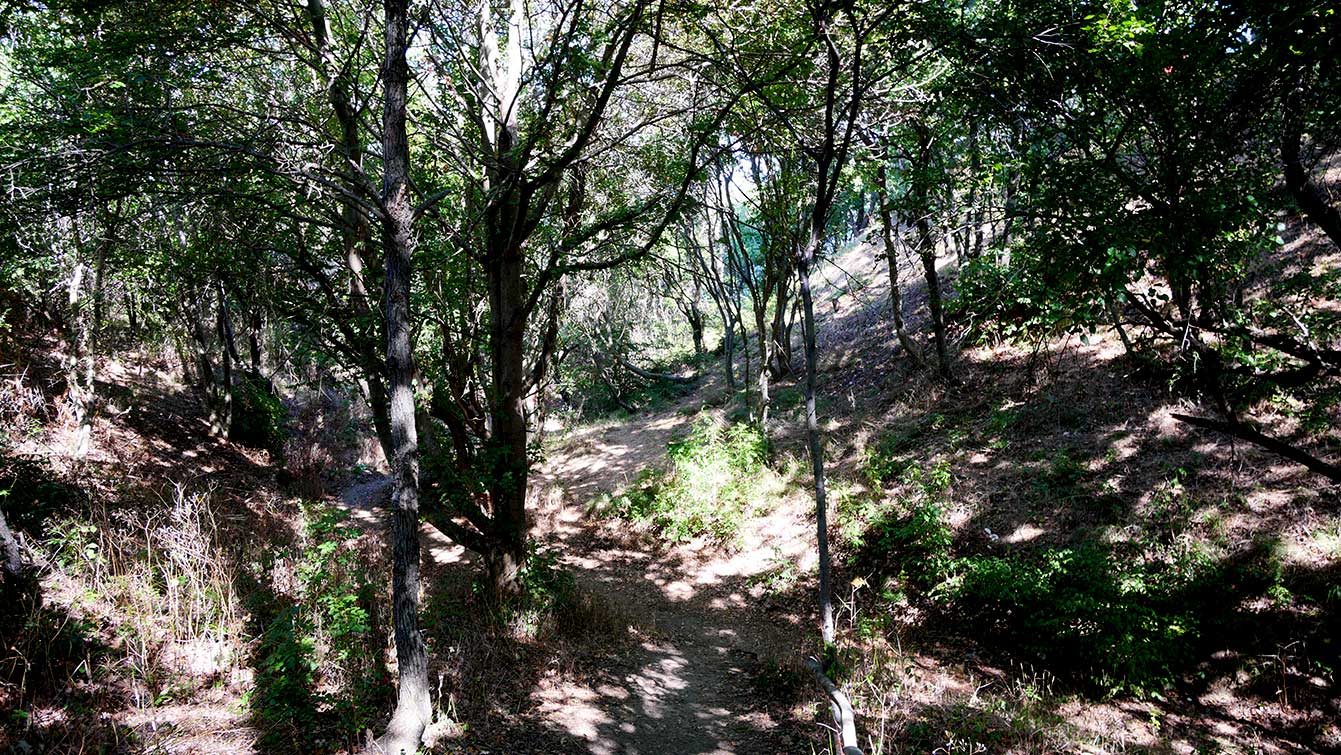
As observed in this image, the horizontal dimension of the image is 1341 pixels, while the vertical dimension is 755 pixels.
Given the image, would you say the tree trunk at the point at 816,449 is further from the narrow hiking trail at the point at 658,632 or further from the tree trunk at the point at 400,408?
the tree trunk at the point at 400,408

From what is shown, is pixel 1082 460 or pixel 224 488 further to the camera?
pixel 224 488

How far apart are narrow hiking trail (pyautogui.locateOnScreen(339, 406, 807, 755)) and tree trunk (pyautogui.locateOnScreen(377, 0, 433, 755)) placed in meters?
1.09

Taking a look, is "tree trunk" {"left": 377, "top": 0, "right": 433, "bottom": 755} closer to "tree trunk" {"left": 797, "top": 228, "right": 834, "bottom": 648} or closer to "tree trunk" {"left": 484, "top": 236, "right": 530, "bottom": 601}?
"tree trunk" {"left": 484, "top": 236, "right": 530, "bottom": 601}

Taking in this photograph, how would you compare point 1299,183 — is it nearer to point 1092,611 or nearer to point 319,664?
point 1092,611

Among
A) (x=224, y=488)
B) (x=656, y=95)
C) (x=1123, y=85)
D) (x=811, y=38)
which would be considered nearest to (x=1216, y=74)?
(x=1123, y=85)

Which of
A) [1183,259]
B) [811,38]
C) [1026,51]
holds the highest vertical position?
[811,38]

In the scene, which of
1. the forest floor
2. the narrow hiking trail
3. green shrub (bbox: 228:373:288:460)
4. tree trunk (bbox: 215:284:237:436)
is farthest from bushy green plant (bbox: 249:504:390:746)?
green shrub (bbox: 228:373:288:460)

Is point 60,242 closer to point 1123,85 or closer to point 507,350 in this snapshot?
point 507,350

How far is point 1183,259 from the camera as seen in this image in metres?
4.61

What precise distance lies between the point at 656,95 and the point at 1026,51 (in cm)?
525

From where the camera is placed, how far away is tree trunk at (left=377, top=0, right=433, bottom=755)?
4.27m

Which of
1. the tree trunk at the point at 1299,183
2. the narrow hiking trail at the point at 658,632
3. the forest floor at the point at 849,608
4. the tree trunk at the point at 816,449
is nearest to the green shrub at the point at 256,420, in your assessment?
the forest floor at the point at 849,608

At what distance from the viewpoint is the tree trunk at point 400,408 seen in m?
4.27

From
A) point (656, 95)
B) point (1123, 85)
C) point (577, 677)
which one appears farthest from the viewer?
point (656, 95)
